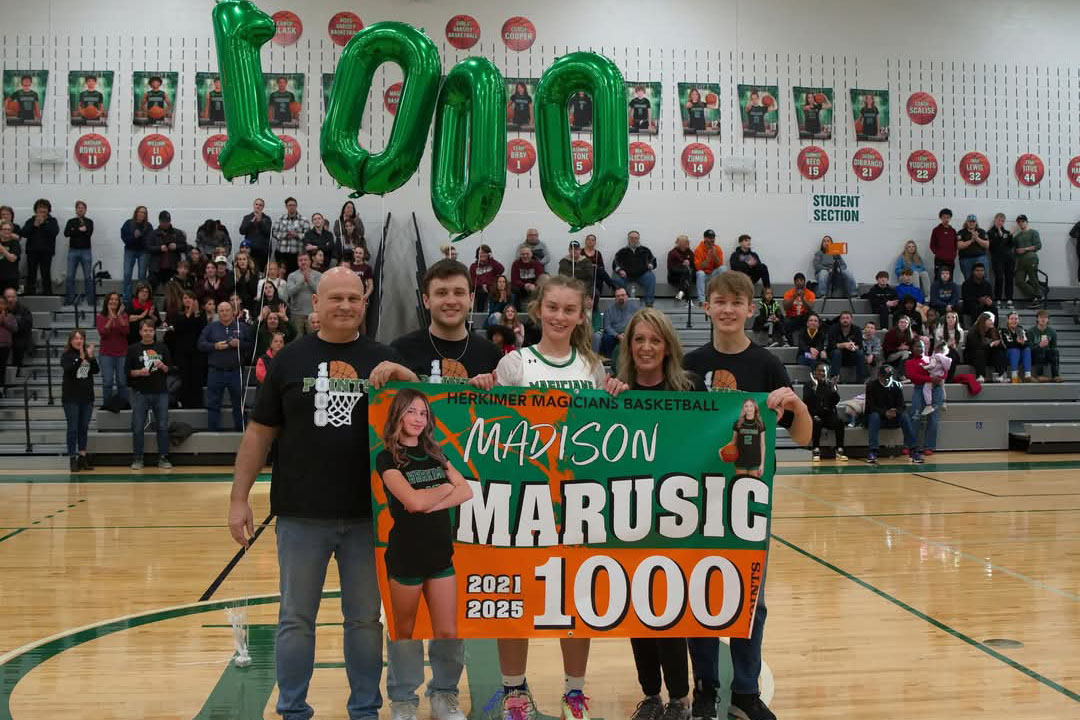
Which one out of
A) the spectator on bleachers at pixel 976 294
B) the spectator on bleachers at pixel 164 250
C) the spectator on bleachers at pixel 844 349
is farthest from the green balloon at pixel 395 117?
the spectator on bleachers at pixel 976 294

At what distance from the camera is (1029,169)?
60.1 ft

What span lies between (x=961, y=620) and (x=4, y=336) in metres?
12.6

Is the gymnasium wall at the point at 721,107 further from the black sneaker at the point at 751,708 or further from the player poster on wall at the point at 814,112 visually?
the black sneaker at the point at 751,708

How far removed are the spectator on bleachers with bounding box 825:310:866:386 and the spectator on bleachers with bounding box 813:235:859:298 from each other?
3.18 m

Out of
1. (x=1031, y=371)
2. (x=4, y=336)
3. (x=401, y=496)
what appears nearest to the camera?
(x=401, y=496)

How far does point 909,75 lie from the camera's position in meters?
18.1

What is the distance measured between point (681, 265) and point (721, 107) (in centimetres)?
324

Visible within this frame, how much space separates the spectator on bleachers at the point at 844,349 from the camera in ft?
45.5

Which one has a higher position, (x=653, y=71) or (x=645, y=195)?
(x=653, y=71)

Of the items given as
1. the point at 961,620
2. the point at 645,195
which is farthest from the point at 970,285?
the point at 961,620

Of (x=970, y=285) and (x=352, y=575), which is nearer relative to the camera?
(x=352, y=575)

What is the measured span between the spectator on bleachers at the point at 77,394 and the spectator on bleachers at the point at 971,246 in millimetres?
14300

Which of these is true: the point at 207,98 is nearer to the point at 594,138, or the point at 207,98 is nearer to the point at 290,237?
the point at 290,237

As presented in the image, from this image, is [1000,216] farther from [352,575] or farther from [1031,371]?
[352,575]
